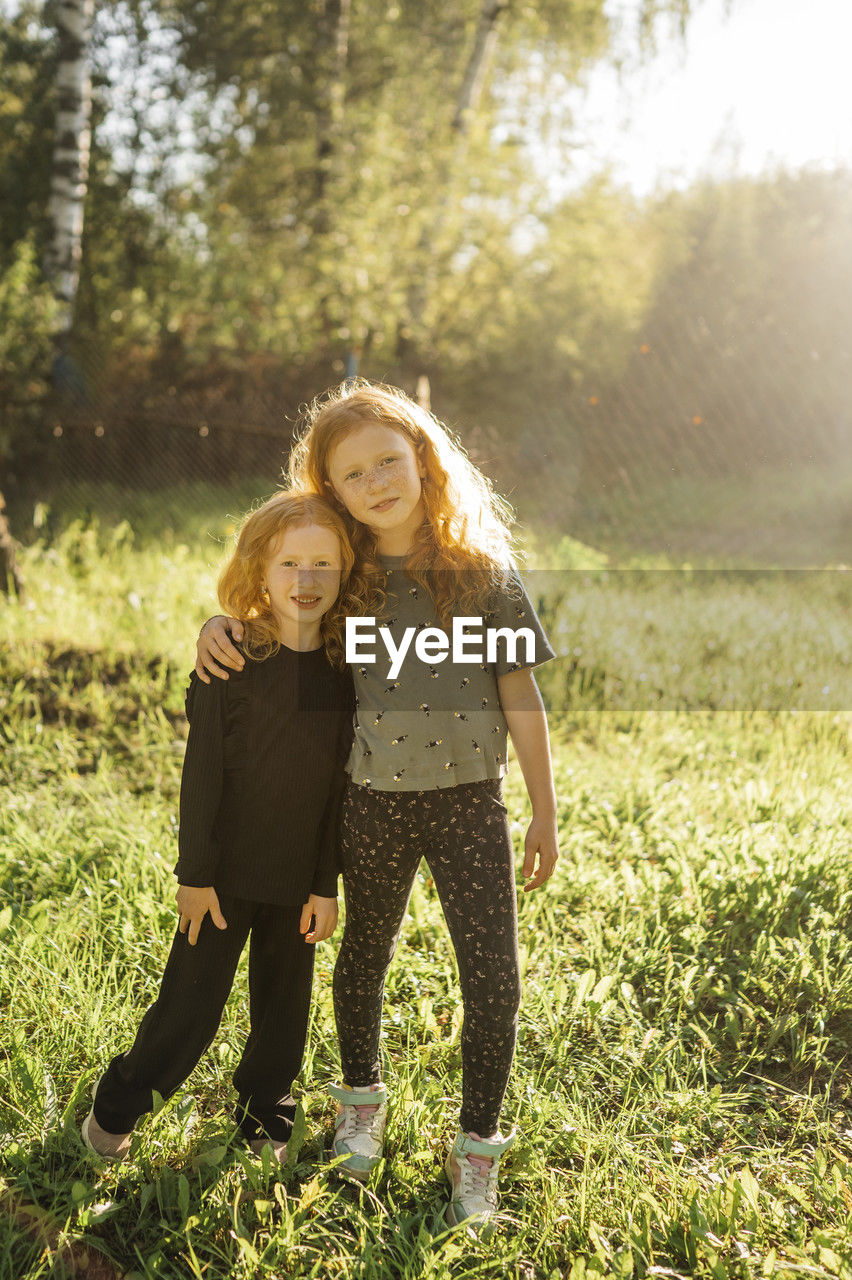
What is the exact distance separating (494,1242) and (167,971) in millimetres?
837

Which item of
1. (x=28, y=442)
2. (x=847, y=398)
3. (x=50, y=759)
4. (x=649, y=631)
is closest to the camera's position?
(x=50, y=759)

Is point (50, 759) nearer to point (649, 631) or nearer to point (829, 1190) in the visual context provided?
point (829, 1190)

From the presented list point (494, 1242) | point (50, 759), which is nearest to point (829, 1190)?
point (494, 1242)

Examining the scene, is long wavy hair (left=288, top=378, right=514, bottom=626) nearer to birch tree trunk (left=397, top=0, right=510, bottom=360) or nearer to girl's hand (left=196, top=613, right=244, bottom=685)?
girl's hand (left=196, top=613, right=244, bottom=685)

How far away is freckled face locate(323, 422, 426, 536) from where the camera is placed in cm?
182

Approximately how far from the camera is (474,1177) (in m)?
1.84

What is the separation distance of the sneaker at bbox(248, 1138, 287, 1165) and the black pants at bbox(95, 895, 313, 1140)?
14 mm

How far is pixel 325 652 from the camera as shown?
189 cm

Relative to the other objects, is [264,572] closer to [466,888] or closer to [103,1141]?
[466,888]

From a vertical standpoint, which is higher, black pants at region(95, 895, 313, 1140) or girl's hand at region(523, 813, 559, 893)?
girl's hand at region(523, 813, 559, 893)

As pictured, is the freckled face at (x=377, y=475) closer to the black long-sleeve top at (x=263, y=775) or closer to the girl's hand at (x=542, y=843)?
the black long-sleeve top at (x=263, y=775)

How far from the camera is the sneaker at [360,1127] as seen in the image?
191cm

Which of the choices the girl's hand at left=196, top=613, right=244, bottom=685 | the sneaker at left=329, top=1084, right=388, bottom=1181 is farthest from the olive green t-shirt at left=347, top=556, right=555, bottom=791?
the sneaker at left=329, top=1084, right=388, bottom=1181

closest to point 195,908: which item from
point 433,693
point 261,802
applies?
point 261,802
